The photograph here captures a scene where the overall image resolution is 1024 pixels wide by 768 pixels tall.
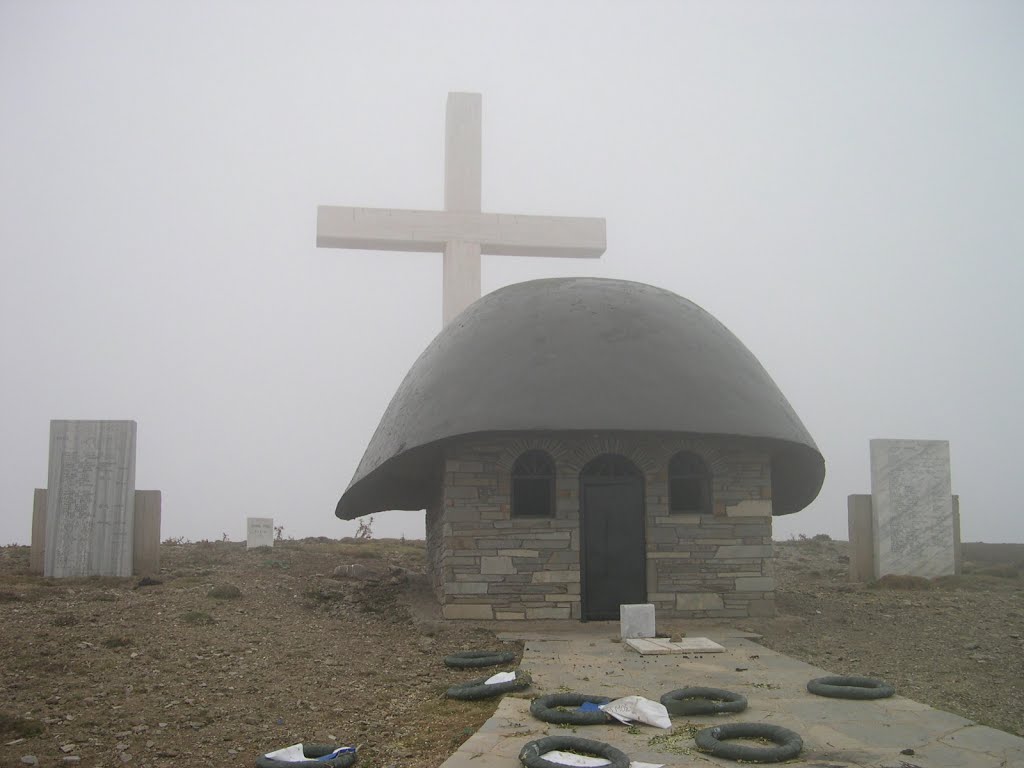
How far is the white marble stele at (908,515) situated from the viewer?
51.3 ft

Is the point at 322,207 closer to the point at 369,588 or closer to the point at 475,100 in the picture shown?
the point at 475,100

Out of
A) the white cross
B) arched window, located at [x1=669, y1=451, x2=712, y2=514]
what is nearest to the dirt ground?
arched window, located at [x1=669, y1=451, x2=712, y2=514]

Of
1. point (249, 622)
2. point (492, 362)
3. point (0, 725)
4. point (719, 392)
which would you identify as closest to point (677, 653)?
point (719, 392)

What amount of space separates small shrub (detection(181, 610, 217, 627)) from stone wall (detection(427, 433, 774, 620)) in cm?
281

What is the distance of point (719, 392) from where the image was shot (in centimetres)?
1169

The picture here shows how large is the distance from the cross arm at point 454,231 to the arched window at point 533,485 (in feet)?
13.6

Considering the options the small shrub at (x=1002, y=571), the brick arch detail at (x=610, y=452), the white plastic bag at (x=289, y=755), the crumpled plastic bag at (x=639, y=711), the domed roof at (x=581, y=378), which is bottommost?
the white plastic bag at (x=289, y=755)

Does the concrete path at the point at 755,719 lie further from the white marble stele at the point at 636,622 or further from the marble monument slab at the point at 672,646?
the white marble stele at the point at 636,622

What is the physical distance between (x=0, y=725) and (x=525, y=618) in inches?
252

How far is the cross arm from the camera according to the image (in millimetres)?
14586

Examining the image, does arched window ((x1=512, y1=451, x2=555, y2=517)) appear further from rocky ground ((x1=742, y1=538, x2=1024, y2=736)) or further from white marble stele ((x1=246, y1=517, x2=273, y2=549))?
white marble stele ((x1=246, y1=517, x2=273, y2=549))

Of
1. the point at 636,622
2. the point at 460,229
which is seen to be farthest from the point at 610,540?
the point at 460,229

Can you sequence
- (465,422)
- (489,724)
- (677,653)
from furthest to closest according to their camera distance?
(465,422) → (677,653) → (489,724)

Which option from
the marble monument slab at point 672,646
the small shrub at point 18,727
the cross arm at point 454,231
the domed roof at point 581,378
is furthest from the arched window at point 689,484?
the small shrub at point 18,727
